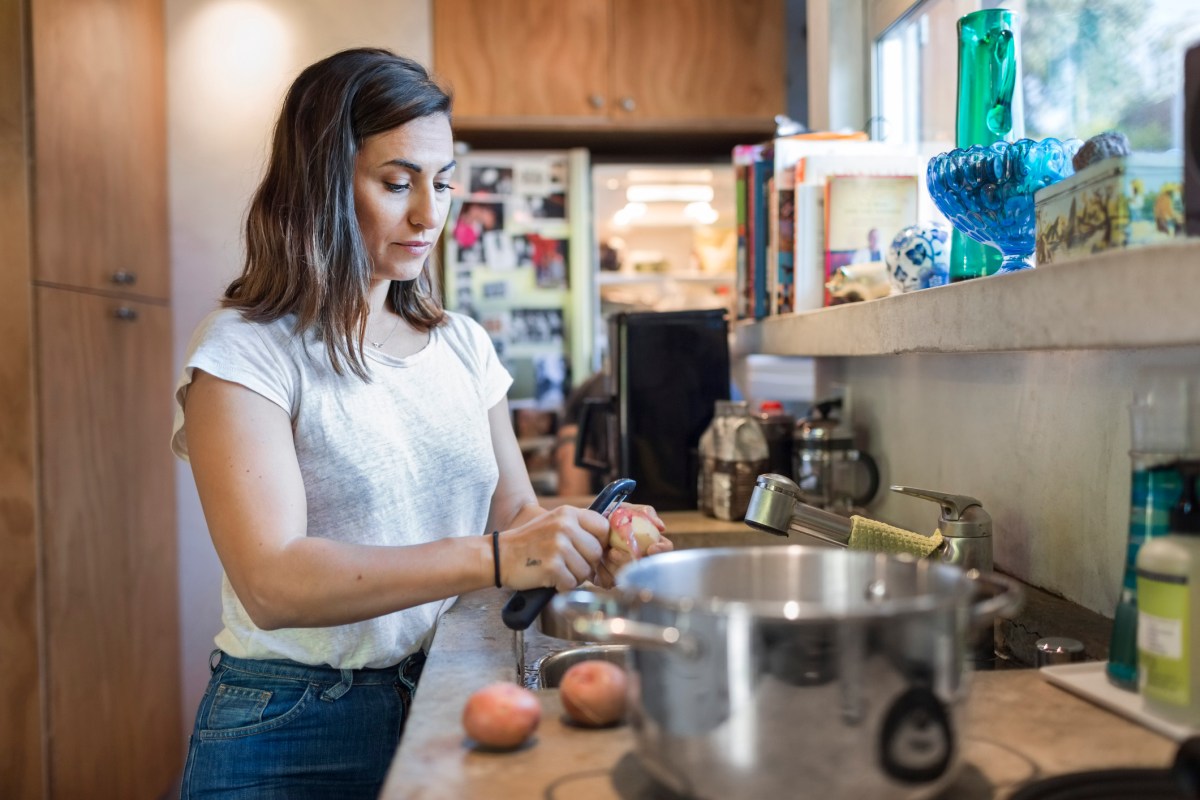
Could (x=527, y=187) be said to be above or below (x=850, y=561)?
above

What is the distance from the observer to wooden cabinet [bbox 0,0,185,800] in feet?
7.46

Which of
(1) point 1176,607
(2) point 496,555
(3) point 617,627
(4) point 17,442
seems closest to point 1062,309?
(1) point 1176,607

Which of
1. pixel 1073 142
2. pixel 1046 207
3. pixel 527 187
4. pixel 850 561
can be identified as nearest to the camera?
pixel 850 561

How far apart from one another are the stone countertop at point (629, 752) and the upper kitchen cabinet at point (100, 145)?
1.94 m

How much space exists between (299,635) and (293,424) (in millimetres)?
249

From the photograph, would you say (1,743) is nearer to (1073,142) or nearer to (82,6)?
(82,6)

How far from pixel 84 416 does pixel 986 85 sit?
7.03 ft

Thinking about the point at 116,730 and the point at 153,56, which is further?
the point at 153,56

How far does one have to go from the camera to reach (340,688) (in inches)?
49.0

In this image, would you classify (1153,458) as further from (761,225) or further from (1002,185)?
(761,225)

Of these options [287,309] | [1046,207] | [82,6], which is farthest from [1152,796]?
[82,6]

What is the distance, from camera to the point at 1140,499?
33.7 inches

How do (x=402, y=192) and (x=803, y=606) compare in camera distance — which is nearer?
(x=803, y=606)

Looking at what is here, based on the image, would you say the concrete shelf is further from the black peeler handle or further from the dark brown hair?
the dark brown hair
